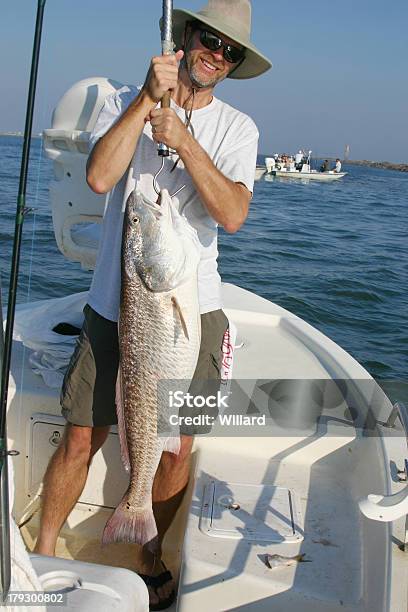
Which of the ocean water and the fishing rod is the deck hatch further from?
the ocean water

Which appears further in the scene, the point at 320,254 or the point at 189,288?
the point at 320,254

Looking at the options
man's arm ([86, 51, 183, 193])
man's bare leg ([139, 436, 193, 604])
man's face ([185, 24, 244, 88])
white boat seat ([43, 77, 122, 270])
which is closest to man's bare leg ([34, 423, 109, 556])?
man's bare leg ([139, 436, 193, 604])

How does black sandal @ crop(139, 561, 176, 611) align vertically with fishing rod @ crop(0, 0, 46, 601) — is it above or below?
below

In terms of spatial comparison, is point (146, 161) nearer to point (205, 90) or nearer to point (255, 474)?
point (205, 90)

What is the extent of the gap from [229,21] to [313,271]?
32.7ft

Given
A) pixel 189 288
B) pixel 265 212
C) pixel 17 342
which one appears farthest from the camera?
pixel 265 212

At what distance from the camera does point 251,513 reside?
2766 millimetres

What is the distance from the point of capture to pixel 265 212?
21.9 m

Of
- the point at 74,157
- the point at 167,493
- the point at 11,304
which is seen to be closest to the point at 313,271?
the point at 74,157

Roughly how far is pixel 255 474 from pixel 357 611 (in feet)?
2.90

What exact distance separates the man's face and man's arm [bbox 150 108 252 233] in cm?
38

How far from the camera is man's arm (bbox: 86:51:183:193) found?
218 cm

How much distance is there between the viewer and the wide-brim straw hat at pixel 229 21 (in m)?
2.46

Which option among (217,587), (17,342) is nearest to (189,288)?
(217,587)
